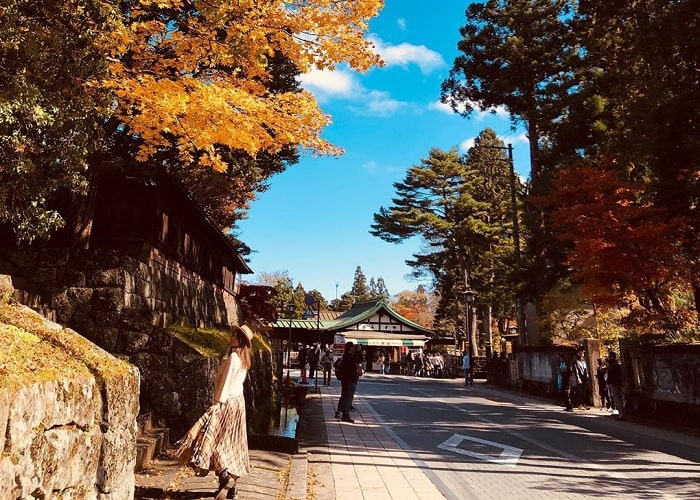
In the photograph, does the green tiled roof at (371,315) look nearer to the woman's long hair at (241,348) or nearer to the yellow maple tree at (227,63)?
the yellow maple tree at (227,63)

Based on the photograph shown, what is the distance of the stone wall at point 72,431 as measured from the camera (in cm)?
252

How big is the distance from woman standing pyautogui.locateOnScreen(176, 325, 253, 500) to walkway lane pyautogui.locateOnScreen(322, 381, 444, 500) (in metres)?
1.38

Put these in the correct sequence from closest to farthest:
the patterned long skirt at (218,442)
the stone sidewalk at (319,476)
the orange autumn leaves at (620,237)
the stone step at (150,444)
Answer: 1. the patterned long skirt at (218,442)
2. the stone sidewalk at (319,476)
3. the stone step at (150,444)
4. the orange autumn leaves at (620,237)

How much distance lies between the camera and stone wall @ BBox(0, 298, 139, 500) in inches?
99.0

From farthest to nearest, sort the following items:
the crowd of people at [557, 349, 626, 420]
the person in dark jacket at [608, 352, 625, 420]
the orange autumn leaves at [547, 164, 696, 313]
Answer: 1. the crowd of people at [557, 349, 626, 420]
2. the person in dark jacket at [608, 352, 625, 420]
3. the orange autumn leaves at [547, 164, 696, 313]

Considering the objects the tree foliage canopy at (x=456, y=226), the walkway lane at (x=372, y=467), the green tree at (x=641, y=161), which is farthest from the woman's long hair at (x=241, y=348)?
the tree foliage canopy at (x=456, y=226)

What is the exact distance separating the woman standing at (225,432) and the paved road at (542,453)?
254 centimetres

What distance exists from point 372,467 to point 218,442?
9.76ft

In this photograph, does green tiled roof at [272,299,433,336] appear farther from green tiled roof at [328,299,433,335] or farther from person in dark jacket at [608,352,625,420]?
person in dark jacket at [608,352,625,420]

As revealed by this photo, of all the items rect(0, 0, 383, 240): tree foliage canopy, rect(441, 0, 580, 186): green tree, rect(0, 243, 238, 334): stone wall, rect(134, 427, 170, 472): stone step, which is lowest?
rect(134, 427, 170, 472): stone step

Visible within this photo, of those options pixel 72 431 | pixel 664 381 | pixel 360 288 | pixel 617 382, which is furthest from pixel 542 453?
pixel 360 288

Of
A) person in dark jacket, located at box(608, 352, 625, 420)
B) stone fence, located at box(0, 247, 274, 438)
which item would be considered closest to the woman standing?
stone fence, located at box(0, 247, 274, 438)

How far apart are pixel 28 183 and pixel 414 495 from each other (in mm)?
7564

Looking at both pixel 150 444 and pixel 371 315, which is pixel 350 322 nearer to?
pixel 371 315
